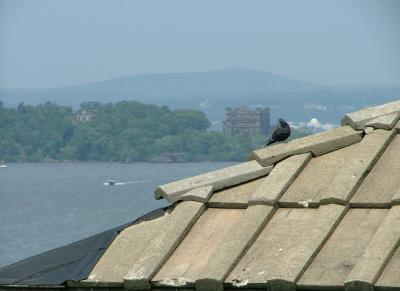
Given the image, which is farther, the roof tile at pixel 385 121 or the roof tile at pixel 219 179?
the roof tile at pixel 385 121

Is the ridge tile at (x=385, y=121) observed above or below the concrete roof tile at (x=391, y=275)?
above

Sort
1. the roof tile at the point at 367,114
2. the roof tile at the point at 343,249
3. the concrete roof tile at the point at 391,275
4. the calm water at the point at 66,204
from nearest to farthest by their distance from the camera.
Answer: the concrete roof tile at the point at 391,275 < the roof tile at the point at 343,249 < the roof tile at the point at 367,114 < the calm water at the point at 66,204

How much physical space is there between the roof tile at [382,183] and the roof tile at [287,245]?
158 mm

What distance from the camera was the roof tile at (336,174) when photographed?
28.3 ft

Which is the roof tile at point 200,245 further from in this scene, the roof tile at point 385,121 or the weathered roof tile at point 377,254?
the roof tile at point 385,121

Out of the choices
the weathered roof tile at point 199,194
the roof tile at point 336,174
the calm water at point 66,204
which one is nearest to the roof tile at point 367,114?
the roof tile at point 336,174

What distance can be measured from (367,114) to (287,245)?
161cm

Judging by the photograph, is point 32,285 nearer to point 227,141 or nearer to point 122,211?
point 122,211

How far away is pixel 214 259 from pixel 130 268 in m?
0.45

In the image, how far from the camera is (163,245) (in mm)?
8602

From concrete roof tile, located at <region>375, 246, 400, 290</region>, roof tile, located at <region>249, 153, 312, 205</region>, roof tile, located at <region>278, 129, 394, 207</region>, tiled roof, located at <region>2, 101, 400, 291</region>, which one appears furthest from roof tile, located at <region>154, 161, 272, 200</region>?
concrete roof tile, located at <region>375, 246, 400, 290</region>

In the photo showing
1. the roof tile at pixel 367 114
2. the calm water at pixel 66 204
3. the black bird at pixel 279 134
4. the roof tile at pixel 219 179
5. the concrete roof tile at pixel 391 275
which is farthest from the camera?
the calm water at pixel 66 204

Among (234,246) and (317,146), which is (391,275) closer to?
(234,246)

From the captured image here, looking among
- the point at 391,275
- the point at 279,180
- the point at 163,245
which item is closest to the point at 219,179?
the point at 279,180
